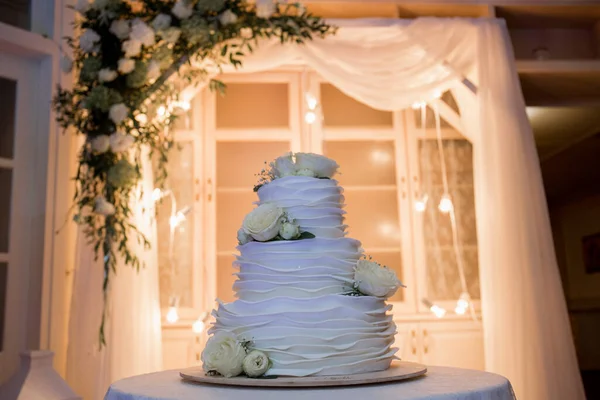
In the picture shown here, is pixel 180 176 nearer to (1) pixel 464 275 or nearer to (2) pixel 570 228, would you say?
(1) pixel 464 275

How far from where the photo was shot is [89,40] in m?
2.54

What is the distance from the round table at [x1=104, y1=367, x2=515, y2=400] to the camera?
101 cm

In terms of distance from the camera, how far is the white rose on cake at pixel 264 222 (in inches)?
52.1

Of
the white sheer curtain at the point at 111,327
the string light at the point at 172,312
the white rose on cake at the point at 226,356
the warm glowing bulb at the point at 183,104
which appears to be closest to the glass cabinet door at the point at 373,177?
the warm glowing bulb at the point at 183,104

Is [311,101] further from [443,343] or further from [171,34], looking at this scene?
[443,343]

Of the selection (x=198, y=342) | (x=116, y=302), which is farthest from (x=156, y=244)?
(x=198, y=342)

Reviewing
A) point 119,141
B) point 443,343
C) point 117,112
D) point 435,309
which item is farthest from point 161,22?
point 443,343

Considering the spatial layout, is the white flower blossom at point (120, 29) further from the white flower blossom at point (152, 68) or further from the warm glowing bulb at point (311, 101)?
the warm glowing bulb at point (311, 101)

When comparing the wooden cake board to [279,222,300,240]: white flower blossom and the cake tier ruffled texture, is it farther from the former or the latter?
[279,222,300,240]: white flower blossom

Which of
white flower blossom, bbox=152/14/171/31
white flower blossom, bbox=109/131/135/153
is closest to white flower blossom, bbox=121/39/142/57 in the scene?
white flower blossom, bbox=152/14/171/31

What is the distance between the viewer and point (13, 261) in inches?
110

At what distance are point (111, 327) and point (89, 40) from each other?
127 centimetres

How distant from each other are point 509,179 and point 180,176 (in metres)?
1.71

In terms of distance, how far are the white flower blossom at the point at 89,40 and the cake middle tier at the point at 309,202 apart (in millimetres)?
1482
